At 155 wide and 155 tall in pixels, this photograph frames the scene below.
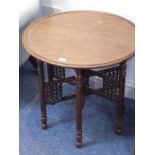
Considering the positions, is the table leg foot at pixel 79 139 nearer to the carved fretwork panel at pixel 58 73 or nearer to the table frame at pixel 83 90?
the table frame at pixel 83 90

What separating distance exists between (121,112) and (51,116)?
0.43m

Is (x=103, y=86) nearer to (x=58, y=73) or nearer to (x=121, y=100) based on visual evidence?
(x=121, y=100)

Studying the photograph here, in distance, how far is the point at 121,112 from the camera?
66.1 inches

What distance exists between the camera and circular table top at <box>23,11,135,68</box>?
1427 mm

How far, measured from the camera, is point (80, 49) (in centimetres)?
151

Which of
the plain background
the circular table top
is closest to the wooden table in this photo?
the circular table top

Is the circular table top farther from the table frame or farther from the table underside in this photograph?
the table underside

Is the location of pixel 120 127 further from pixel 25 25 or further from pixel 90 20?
pixel 25 25
